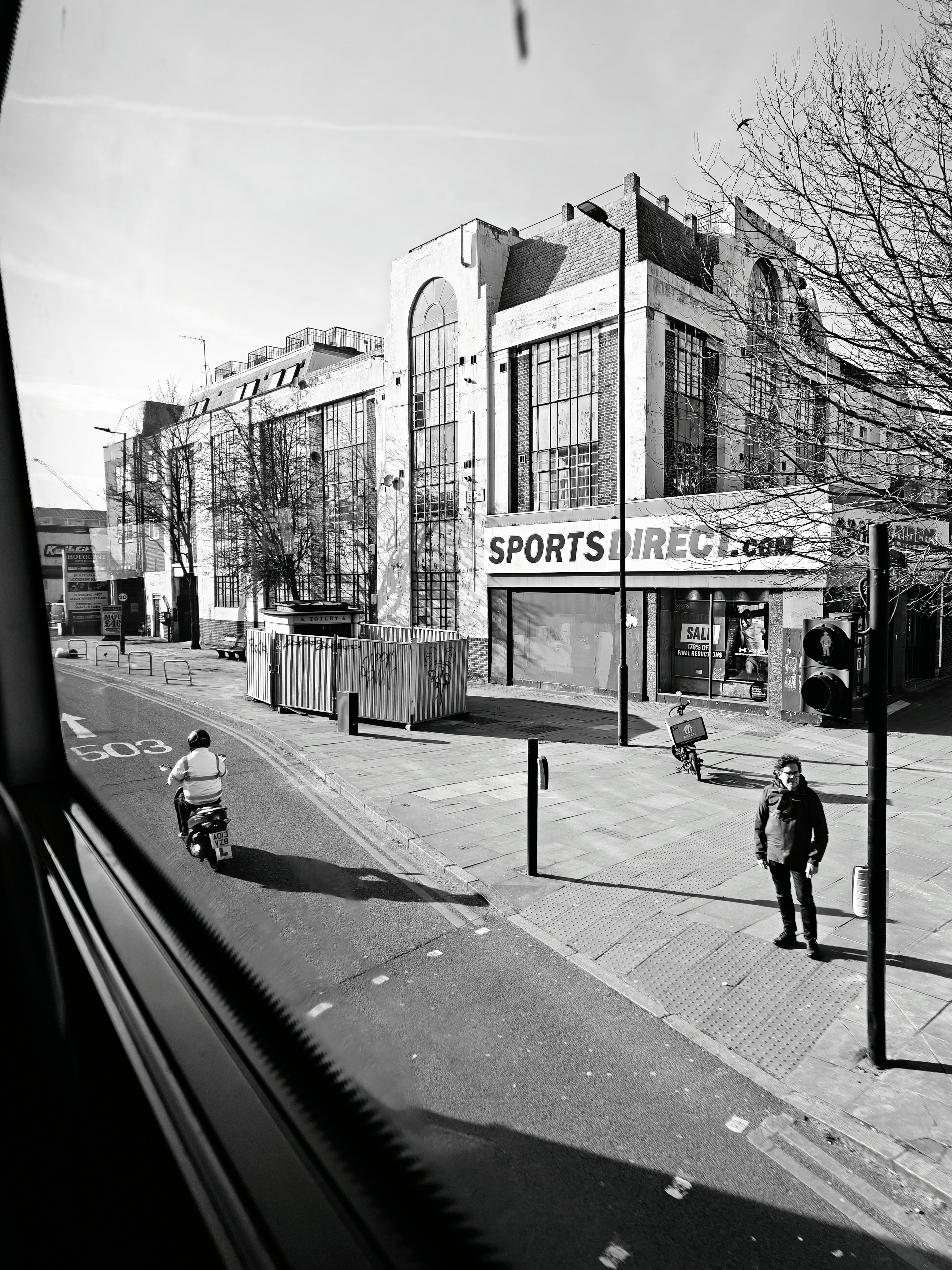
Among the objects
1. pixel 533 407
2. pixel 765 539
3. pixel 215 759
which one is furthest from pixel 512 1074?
pixel 533 407

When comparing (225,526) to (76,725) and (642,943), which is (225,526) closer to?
(642,943)

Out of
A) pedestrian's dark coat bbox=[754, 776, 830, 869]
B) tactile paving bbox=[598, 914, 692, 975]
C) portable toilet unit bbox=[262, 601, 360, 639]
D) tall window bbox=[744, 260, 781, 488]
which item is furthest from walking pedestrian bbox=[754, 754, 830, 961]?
Answer: portable toilet unit bbox=[262, 601, 360, 639]

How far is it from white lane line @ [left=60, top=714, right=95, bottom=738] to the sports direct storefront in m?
10.2

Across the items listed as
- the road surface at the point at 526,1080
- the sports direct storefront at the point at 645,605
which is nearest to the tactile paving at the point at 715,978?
the road surface at the point at 526,1080

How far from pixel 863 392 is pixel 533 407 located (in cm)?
1373

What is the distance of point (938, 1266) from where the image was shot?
274cm

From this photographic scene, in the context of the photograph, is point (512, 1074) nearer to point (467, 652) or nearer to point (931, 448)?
point (931, 448)

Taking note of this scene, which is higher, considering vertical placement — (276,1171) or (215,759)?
(276,1171)

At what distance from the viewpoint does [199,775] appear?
430cm

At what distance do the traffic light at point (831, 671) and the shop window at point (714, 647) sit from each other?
35.0 ft

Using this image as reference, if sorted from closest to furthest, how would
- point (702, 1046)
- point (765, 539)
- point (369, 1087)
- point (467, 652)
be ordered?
point (369, 1087)
point (702, 1046)
point (765, 539)
point (467, 652)

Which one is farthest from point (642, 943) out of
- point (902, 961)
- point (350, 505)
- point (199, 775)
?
point (350, 505)

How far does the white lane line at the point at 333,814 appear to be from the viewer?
19.0 ft

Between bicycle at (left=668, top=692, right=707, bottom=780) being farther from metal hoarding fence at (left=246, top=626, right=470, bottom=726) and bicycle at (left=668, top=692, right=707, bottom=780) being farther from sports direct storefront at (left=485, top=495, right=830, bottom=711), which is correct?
metal hoarding fence at (left=246, top=626, right=470, bottom=726)
